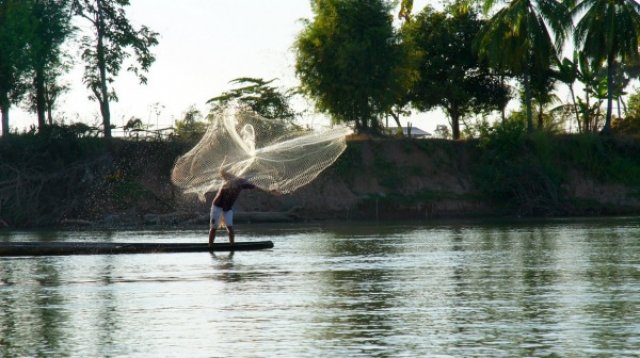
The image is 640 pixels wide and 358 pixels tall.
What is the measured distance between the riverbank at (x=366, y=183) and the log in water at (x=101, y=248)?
21.8 m

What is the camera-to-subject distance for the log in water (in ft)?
94.9

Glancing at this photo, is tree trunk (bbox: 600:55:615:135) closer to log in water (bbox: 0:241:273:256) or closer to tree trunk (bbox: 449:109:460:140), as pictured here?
tree trunk (bbox: 449:109:460:140)

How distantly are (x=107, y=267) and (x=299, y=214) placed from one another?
1282 inches

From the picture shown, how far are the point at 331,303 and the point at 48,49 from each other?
4327 centimetres

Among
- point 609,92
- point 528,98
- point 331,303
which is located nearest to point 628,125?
point 609,92

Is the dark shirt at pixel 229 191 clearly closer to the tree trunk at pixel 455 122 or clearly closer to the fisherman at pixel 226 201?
the fisherman at pixel 226 201

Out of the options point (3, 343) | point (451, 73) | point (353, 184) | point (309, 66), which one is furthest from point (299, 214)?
point (3, 343)

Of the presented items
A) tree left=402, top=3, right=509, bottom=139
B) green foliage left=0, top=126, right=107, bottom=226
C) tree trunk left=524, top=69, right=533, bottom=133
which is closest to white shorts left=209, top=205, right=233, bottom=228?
green foliage left=0, top=126, right=107, bottom=226

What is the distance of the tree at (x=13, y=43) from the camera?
56750 mm

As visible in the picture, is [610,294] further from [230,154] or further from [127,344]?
[230,154]

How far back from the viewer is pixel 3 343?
14586 millimetres

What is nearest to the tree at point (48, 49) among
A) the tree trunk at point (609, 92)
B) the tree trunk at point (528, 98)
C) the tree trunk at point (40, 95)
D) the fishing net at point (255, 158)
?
the tree trunk at point (40, 95)

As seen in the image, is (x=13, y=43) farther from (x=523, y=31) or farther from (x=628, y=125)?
(x=628, y=125)

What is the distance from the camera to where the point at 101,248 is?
1159 inches
